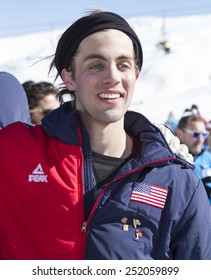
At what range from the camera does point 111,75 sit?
84.9 inches

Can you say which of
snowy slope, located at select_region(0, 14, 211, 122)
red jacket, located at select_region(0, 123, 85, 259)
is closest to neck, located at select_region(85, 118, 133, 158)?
red jacket, located at select_region(0, 123, 85, 259)

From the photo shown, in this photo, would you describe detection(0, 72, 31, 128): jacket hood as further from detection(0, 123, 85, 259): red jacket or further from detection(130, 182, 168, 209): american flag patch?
detection(130, 182, 168, 209): american flag patch

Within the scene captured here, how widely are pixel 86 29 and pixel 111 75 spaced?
9.4 inches

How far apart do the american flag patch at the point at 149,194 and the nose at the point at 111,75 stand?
0.44 metres

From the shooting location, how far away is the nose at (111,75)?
2.16 metres

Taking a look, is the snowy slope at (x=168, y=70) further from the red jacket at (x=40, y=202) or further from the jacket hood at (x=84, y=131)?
the red jacket at (x=40, y=202)

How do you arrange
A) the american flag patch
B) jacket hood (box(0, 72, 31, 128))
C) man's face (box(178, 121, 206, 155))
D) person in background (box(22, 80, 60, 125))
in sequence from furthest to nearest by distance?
1. man's face (box(178, 121, 206, 155))
2. person in background (box(22, 80, 60, 125))
3. jacket hood (box(0, 72, 31, 128))
4. the american flag patch

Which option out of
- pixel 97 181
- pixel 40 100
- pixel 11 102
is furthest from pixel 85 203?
pixel 40 100

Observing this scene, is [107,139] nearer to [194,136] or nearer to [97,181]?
[97,181]

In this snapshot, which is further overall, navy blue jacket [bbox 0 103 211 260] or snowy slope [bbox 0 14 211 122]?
snowy slope [bbox 0 14 211 122]

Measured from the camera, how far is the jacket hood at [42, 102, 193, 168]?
219cm

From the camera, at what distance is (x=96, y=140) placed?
2.29m
